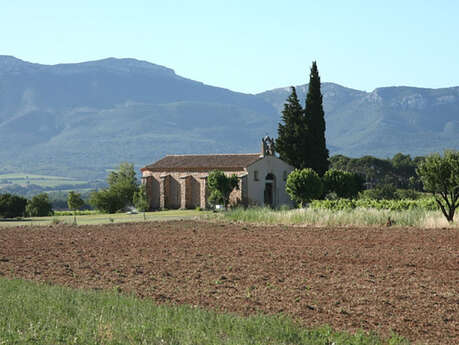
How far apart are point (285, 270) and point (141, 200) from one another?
43.6m

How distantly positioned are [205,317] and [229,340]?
1.57 m

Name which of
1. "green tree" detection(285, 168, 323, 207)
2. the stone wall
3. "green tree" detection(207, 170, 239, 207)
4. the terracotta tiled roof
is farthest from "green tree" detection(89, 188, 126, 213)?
"green tree" detection(285, 168, 323, 207)

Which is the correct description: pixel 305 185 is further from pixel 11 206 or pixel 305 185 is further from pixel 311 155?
pixel 11 206

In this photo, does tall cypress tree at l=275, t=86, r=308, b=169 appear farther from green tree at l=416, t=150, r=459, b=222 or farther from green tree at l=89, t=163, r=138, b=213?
green tree at l=416, t=150, r=459, b=222

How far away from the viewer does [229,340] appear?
809 cm

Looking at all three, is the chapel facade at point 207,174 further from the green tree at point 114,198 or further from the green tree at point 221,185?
the green tree at point 221,185

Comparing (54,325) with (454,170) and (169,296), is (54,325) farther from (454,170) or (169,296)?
(454,170)

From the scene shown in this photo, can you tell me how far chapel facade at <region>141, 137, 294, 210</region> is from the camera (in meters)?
54.5

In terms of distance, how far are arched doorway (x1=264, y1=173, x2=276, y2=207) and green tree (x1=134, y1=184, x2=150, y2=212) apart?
36.3ft

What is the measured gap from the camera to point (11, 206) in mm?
56062

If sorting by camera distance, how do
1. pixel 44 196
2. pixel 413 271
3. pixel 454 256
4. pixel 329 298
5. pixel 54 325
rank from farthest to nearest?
pixel 44 196
pixel 454 256
pixel 413 271
pixel 329 298
pixel 54 325

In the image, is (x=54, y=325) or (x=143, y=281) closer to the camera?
(x=54, y=325)

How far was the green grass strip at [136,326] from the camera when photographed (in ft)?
26.8

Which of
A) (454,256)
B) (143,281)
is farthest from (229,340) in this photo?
(454,256)
